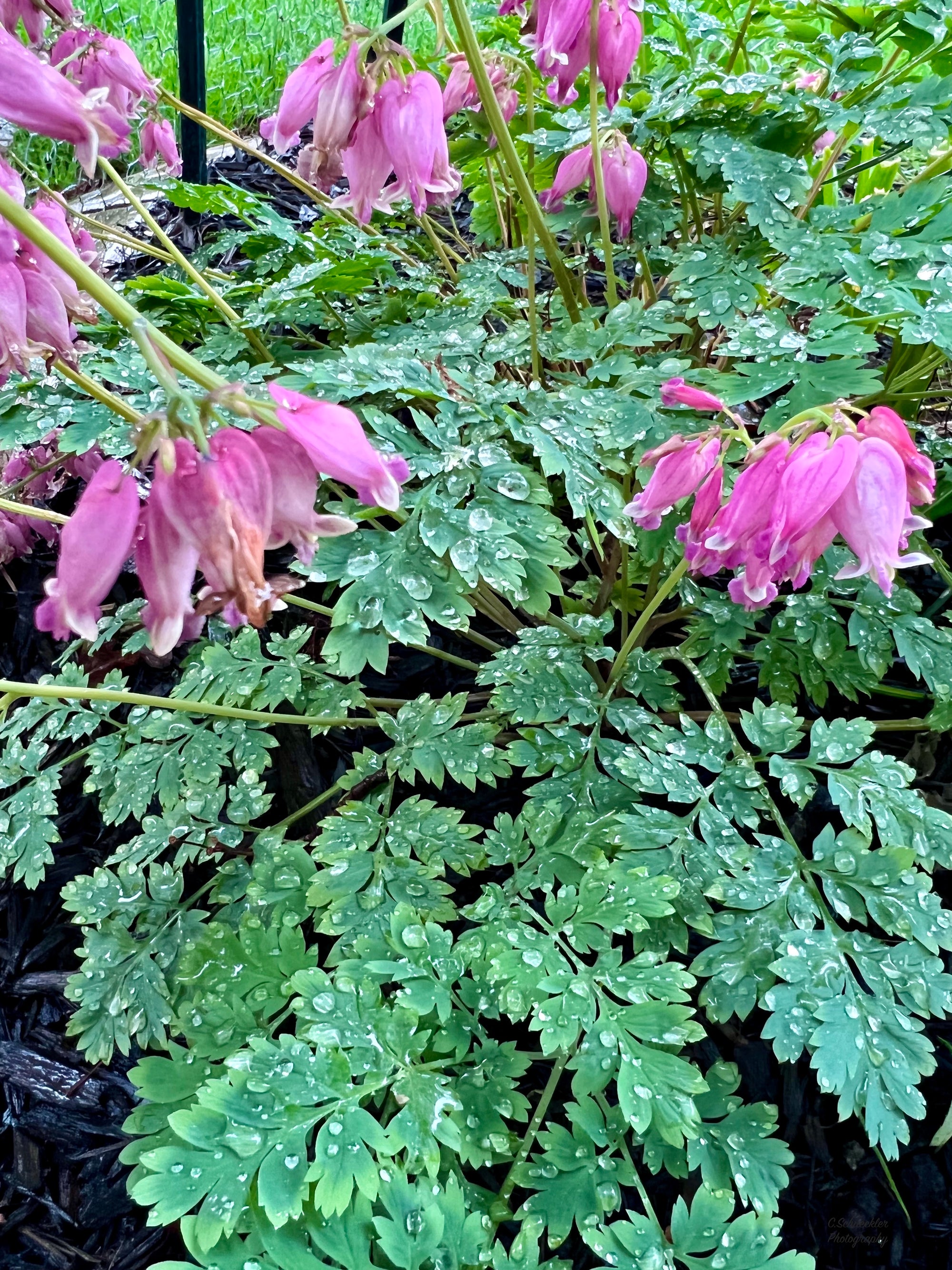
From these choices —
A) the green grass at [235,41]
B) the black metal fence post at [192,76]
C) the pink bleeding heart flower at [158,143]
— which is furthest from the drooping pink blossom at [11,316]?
the green grass at [235,41]

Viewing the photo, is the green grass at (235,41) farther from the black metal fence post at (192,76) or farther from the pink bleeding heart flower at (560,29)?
A: the pink bleeding heart flower at (560,29)

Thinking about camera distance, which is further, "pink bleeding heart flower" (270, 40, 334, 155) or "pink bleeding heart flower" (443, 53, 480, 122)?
"pink bleeding heart flower" (443, 53, 480, 122)

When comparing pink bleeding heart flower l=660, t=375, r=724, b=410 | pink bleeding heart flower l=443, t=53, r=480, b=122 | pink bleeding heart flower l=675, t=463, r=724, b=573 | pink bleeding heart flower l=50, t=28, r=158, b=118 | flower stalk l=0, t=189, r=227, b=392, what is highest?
pink bleeding heart flower l=50, t=28, r=158, b=118

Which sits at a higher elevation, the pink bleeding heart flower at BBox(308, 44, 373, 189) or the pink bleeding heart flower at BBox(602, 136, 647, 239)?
the pink bleeding heart flower at BBox(308, 44, 373, 189)

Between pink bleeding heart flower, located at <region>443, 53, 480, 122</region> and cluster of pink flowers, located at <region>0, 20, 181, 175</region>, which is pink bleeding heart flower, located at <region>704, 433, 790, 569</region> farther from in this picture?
pink bleeding heart flower, located at <region>443, 53, 480, 122</region>

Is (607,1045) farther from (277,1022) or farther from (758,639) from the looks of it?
(758,639)

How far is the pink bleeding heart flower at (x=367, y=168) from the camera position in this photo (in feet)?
4.96

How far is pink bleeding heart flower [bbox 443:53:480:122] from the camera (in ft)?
6.44

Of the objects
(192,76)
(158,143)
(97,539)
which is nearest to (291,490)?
(97,539)

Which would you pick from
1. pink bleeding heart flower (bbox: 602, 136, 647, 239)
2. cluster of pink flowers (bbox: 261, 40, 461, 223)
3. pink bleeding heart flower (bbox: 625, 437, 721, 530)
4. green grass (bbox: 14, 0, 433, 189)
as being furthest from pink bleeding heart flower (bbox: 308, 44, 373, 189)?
A: green grass (bbox: 14, 0, 433, 189)

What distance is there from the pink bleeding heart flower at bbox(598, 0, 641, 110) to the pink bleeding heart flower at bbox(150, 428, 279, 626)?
1.33 m

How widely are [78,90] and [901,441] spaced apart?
102 cm

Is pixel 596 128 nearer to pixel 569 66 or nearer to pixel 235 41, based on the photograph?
pixel 569 66

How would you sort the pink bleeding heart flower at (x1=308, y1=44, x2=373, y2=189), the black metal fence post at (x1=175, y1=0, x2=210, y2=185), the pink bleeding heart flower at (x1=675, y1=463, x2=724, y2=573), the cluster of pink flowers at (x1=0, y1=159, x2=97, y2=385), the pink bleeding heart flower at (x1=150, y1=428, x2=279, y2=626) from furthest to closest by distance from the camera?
the black metal fence post at (x1=175, y1=0, x2=210, y2=185)
the pink bleeding heart flower at (x1=308, y1=44, x2=373, y2=189)
the pink bleeding heart flower at (x1=675, y1=463, x2=724, y2=573)
the cluster of pink flowers at (x1=0, y1=159, x2=97, y2=385)
the pink bleeding heart flower at (x1=150, y1=428, x2=279, y2=626)
